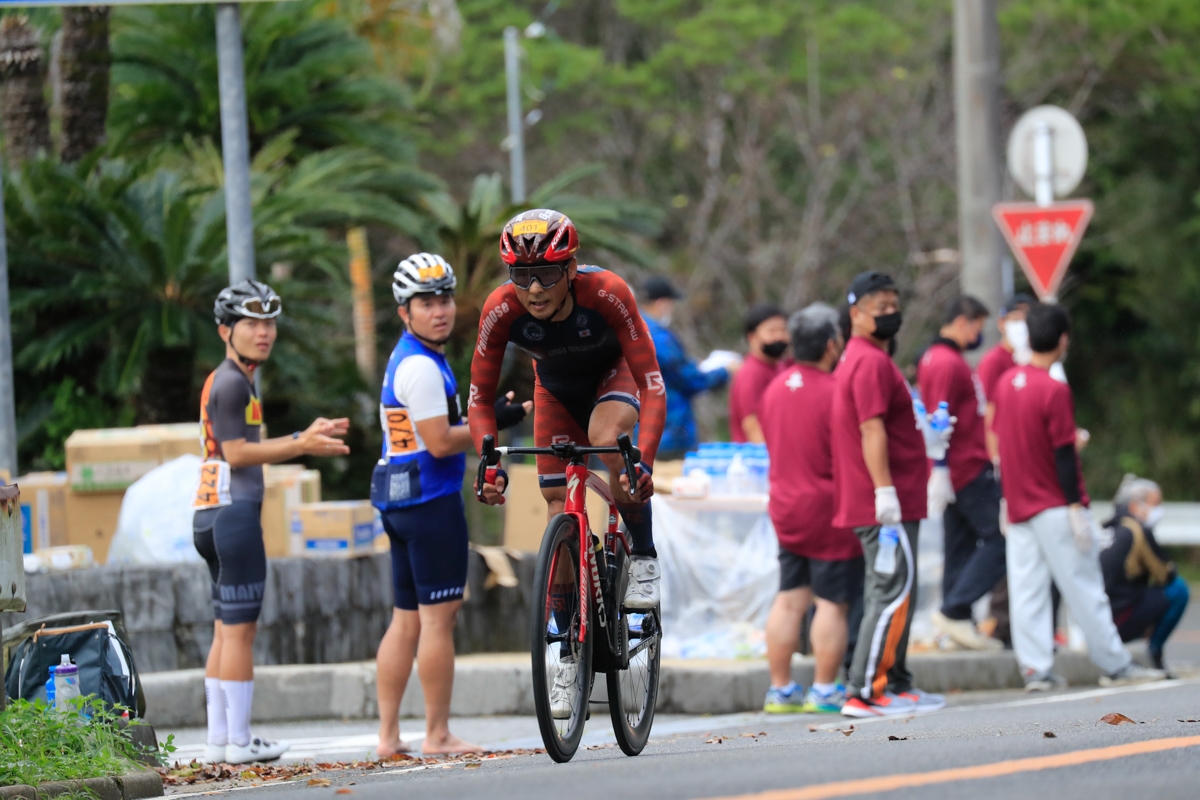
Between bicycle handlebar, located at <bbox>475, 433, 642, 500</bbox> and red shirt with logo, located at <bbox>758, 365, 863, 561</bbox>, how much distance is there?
2991mm

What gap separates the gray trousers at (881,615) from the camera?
8.51m

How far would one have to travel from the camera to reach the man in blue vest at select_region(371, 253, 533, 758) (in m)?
7.36

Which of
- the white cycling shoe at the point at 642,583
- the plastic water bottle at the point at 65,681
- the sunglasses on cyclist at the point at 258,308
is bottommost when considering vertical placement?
the plastic water bottle at the point at 65,681

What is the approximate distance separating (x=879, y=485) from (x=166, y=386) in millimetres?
7132

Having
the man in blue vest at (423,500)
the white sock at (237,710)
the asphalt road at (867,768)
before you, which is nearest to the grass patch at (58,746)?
the asphalt road at (867,768)

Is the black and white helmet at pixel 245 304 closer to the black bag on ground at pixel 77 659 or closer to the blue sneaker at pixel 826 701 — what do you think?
the black bag on ground at pixel 77 659

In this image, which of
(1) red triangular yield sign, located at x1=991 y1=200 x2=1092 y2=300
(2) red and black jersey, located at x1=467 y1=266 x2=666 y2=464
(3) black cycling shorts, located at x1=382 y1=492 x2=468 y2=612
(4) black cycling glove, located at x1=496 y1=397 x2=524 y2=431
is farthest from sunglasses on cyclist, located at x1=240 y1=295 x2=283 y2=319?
(1) red triangular yield sign, located at x1=991 y1=200 x2=1092 y2=300

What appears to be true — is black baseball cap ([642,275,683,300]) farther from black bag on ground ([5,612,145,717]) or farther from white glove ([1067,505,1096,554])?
black bag on ground ([5,612,145,717])

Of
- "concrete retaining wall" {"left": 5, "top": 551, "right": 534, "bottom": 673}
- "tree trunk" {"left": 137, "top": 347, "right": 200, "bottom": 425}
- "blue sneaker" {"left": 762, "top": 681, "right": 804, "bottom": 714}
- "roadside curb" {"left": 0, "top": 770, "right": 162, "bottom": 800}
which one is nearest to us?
"roadside curb" {"left": 0, "top": 770, "right": 162, "bottom": 800}

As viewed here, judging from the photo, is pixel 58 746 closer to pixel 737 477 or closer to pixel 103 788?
pixel 103 788

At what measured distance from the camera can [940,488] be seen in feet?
34.6

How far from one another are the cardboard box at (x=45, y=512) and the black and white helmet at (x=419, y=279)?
3.80m

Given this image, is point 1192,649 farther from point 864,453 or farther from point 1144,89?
point 1144,89

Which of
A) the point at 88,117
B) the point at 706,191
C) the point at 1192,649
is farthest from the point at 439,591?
Result: the point at 706,191
